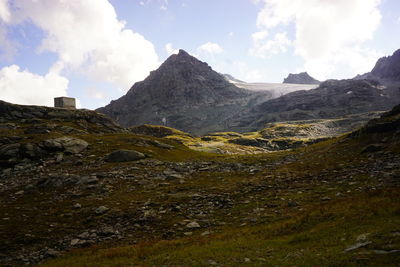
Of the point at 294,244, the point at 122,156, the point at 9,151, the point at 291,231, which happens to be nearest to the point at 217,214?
the point at 291,231

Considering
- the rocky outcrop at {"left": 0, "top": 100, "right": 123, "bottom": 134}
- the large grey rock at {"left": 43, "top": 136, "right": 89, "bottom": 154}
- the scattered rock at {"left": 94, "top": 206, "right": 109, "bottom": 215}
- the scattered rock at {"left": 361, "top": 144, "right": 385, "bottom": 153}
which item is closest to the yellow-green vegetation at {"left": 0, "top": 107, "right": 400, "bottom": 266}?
the scattered rock at {"left": 361, "top": 144, "right": 385, "bottom": 153}

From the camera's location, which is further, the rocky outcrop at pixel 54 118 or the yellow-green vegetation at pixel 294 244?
the rocky outcrop at pixel 54 118

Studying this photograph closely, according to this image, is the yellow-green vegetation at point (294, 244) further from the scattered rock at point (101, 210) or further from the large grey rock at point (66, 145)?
the large grey rock at point (66, 145)

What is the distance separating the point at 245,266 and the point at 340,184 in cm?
1646

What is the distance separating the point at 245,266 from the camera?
458 inches

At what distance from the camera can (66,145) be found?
47.5m

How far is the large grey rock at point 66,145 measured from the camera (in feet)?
149

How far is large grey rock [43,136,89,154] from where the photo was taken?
149ft

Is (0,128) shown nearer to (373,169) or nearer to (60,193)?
(60,193)

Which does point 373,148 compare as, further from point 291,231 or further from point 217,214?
point 291,231

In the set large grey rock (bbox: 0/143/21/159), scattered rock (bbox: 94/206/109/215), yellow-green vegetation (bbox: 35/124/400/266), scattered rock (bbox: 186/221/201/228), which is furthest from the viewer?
large grey rock (bbox: 0/143/21/159)

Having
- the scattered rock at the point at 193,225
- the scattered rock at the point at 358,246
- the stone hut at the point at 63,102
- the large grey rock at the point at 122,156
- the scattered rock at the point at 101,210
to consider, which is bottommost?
the scattered rock at the point at 193,225

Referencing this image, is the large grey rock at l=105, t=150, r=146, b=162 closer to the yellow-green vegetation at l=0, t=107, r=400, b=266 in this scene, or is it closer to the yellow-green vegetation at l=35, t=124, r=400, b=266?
the yellow-green vegetation at l=0, t=107, r=400, b=266

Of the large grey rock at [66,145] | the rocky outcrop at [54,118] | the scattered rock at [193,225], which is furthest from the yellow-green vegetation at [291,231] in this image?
the rocky outcrop at [54,118]
